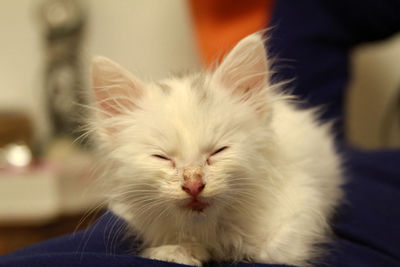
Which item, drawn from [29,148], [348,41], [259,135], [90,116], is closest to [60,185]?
[29,148]

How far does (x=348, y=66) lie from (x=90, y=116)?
1379 mm

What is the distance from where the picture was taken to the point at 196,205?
687 mm

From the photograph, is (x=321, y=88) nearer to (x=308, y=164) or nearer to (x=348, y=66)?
(x=348, y=66)

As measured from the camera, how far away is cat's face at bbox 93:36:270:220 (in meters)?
0.69

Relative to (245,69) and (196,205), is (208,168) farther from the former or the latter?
(245,69)

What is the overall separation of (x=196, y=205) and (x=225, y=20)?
4.95ft

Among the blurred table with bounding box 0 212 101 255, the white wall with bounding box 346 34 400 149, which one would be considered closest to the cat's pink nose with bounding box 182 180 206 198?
the blurred table with bounding box 0 212 101 255

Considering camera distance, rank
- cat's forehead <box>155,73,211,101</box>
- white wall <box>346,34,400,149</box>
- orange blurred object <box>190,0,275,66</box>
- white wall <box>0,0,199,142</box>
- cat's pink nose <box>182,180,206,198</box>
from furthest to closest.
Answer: white wall <box>0,0,199,142</box> → white wall <box>346,34,400,149</box> → orange blurred object <box>190,0,275,66</box> → cat's forehead <box>155,73,211,101</box> → cat's pink nose <box>182,180,206,198</box>

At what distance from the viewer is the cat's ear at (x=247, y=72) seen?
793 mm

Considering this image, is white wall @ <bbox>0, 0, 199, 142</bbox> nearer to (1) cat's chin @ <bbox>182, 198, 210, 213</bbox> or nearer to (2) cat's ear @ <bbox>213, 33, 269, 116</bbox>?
(2) cat's ear @ <bbox>213, 33, 269, 116</bbox>

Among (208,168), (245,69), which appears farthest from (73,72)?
(208,168)

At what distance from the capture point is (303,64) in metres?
1.77

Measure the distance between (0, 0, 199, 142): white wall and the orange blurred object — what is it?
0.47 m

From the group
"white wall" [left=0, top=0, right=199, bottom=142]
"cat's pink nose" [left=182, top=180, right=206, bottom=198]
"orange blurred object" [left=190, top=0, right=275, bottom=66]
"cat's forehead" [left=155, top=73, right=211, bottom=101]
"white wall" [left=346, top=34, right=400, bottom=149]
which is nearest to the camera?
"cat's pink nose" [left=182, top=180, right=206, bottom=198]
